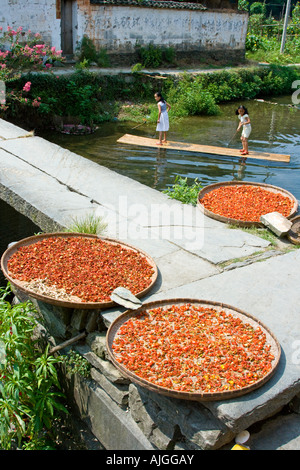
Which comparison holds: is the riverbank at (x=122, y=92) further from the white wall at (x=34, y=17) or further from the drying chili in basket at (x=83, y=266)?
the drying chili in basket at (x=83, y=266)

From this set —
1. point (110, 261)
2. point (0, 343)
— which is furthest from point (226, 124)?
point (0, 343)

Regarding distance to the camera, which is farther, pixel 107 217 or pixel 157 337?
pixel 107 217

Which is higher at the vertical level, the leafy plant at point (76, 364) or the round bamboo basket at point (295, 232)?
the round bamboo basket at point (295, 232)

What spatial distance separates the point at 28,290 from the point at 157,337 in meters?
1.11

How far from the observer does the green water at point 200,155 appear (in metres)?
10.4

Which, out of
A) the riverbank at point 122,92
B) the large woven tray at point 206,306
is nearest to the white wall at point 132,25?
the riverbank at point 122,92

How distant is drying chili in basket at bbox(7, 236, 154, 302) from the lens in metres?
3.83

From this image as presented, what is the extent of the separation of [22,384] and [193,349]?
1.35m

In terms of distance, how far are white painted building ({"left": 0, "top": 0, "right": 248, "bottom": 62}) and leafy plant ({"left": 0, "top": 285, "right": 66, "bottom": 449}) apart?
45.8 feet

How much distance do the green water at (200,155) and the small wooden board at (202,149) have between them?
108 mm

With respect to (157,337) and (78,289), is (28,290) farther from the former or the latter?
(157,337)

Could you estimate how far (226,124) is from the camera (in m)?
15.5

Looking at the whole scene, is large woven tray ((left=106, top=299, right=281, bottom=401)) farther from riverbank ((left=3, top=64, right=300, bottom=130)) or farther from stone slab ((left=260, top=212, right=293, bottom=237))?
riverbank ((left=3, top=64, right=300, bottom=130))

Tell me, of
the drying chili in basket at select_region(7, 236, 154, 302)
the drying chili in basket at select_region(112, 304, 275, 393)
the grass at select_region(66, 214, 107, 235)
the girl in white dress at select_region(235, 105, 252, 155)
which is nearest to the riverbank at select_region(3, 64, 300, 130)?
the girl in white dress at select_region(235, 105, 252, 155)
